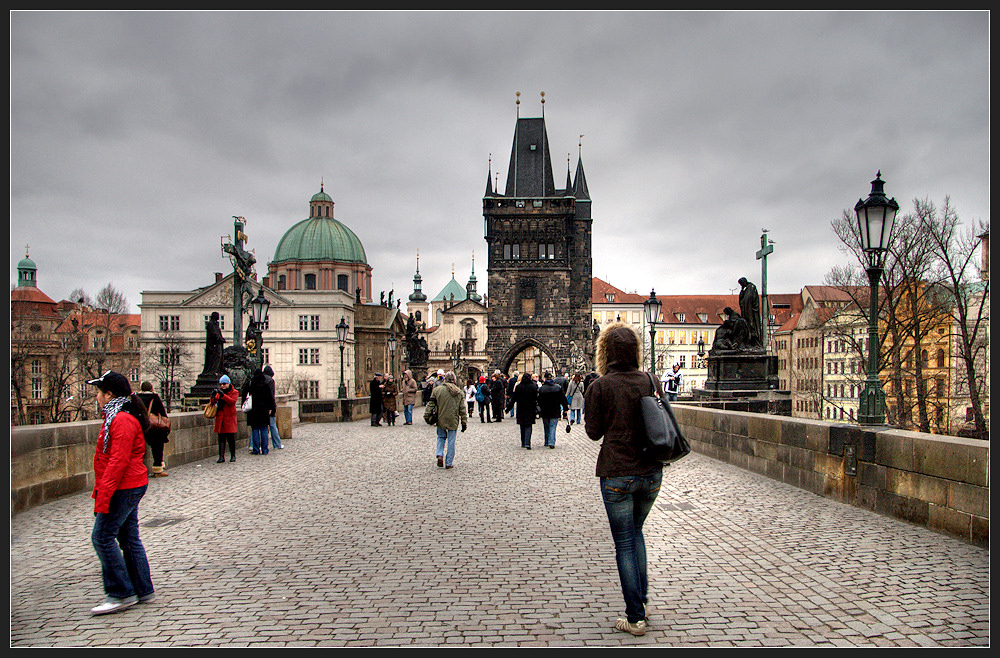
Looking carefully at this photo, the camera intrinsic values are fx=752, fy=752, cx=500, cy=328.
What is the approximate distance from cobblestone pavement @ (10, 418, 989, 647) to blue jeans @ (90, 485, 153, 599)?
0.56 ft

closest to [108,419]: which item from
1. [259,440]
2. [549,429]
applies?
[259,440]

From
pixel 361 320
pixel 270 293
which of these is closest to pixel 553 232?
pixel 361 320

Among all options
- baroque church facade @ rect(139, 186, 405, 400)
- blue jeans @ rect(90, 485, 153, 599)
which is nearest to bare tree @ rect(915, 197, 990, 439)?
blue jeans @ rect(90, 485, 153, 599)

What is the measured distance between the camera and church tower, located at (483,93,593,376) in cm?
6438

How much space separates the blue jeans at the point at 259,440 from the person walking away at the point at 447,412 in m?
4.15

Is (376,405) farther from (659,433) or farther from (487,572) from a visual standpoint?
(659,433)

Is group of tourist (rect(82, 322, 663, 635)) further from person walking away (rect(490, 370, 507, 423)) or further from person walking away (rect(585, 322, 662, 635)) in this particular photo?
person walking away (rect(490, 370, 507, 423))

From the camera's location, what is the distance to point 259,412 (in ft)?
44.6

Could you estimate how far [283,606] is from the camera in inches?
179

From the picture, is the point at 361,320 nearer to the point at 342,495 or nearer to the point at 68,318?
the point at 68,318

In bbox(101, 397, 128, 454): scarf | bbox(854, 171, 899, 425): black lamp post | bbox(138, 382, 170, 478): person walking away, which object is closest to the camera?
bbox(101, 397, 128, 454): scarf

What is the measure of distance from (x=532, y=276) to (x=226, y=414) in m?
53.7

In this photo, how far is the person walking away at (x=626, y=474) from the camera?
406 centimetres

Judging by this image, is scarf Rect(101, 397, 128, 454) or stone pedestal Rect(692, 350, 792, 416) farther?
stone pedestal Rect(692, 350, 792, 416)
